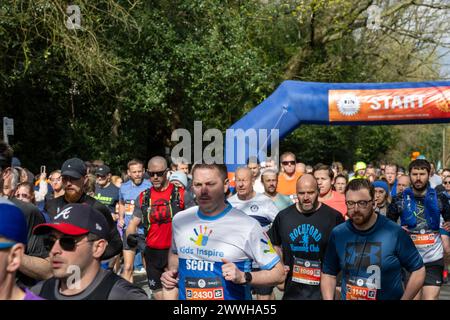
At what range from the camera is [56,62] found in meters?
18.3

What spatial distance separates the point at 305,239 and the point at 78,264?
11.8 feet

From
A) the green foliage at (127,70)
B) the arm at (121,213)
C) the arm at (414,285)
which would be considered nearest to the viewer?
the arm at (414,285)

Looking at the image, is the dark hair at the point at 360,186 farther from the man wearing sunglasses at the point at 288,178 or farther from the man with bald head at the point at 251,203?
the man wearing sunglasses at the point at 288,178

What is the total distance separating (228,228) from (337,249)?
1114mm

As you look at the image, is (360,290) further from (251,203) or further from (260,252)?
(251,203)

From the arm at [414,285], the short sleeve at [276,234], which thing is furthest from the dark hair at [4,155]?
the arm at [414,285]

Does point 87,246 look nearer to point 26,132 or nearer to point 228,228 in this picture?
point 228,228

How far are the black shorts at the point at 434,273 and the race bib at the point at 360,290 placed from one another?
2.81 meters

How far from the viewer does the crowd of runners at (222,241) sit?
336 cm

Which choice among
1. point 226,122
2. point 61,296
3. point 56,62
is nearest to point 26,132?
point 56,62

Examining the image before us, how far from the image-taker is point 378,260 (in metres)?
5.27

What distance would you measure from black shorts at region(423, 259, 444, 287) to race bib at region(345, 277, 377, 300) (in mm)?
2811

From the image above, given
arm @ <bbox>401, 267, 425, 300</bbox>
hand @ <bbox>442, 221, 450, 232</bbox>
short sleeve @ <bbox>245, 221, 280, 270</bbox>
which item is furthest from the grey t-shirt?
hand @ <bbox>442, 221, 450, 232</bbox>

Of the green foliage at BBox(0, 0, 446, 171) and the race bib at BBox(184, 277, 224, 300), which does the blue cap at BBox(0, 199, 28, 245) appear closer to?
the race bib at BBox(184, 277, 224, 300)
